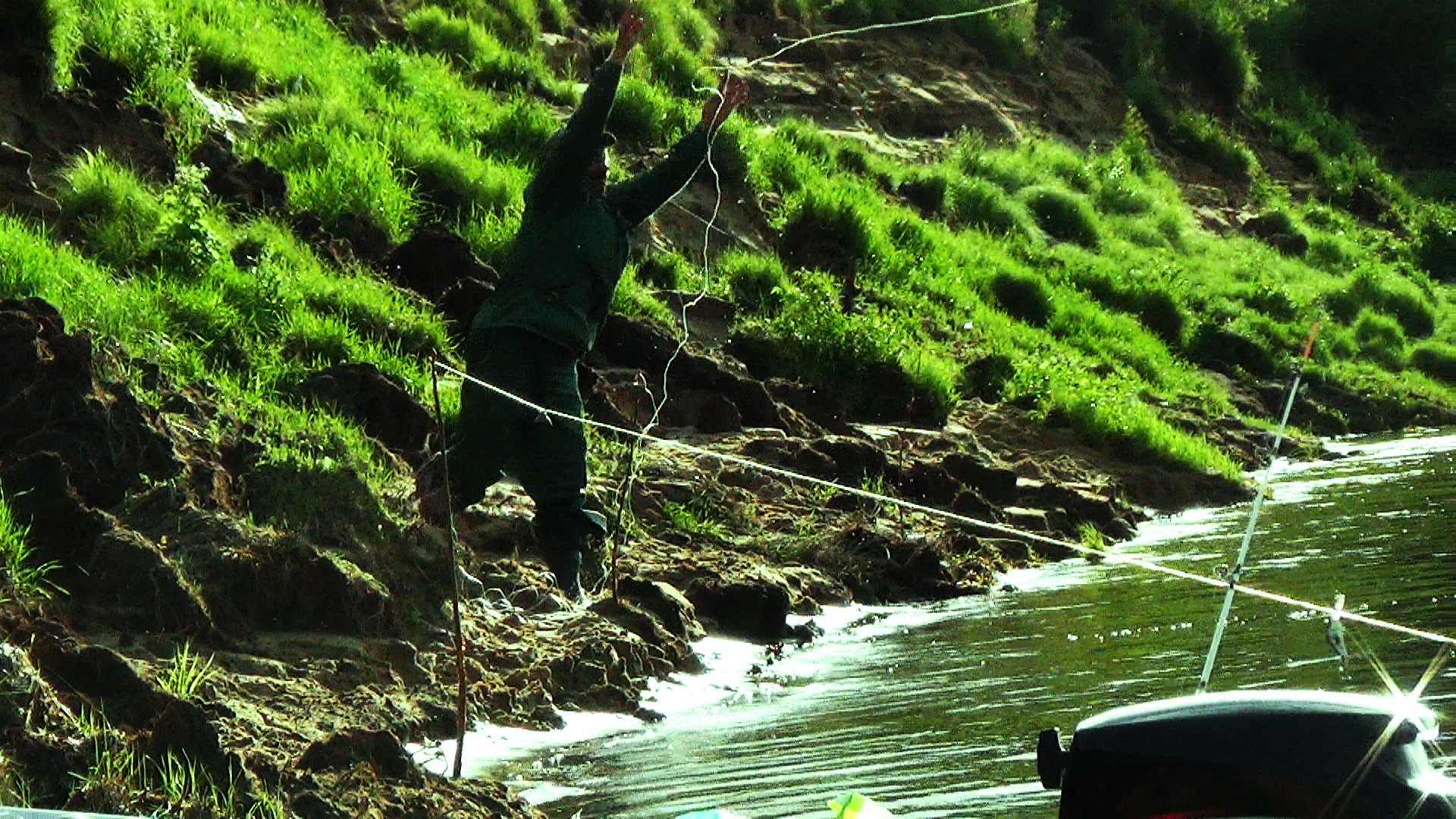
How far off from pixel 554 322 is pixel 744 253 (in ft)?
24.1

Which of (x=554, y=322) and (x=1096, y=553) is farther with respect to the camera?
(x=554, y=322)

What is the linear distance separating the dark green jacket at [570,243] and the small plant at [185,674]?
2.14m

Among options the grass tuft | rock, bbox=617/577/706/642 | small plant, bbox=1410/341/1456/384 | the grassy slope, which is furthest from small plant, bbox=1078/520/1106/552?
small plant, bbox=1410/341/1456/384

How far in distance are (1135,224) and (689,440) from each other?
1178 cm

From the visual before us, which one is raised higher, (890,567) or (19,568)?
(890,567)

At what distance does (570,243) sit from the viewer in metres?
8.30

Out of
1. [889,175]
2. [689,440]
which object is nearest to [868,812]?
[689,440]

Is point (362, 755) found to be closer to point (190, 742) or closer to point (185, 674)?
point (190, 742)

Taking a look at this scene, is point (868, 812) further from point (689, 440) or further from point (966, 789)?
point (689, 440)

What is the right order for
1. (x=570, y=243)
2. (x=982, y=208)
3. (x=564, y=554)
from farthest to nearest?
(x=982, y=208)
(x=564, y=554)
(x=570, y=243)

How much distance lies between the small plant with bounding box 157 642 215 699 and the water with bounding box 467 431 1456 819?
35.4 inches

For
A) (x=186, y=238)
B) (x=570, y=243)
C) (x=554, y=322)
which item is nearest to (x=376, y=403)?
(x=186, y=238)

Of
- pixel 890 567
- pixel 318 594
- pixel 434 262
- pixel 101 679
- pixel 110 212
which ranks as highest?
pixel 434 262

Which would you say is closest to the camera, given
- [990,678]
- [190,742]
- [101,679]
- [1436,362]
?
[190,742]
